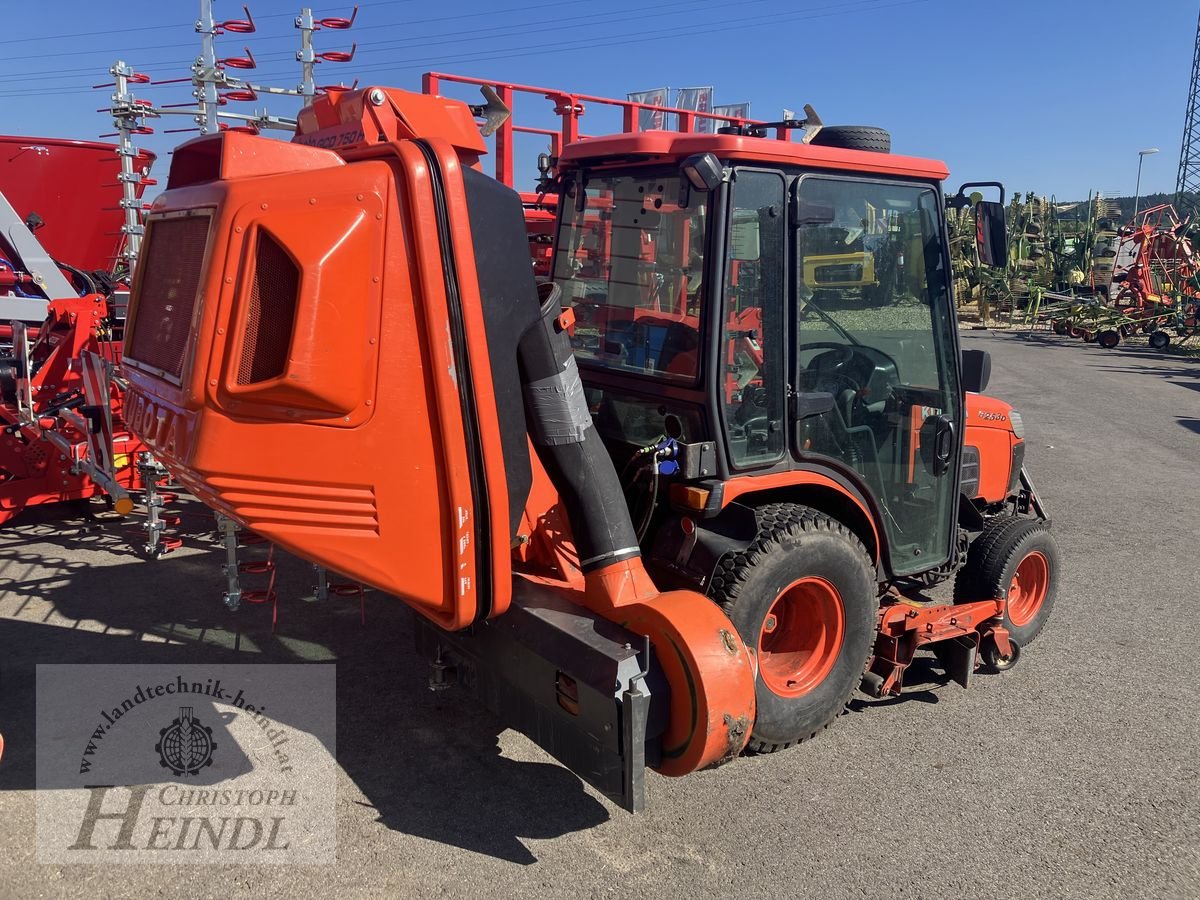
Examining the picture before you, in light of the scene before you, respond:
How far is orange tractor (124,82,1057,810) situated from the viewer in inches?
93.8

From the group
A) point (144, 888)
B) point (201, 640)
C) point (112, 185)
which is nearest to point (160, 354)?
point (144, 888)

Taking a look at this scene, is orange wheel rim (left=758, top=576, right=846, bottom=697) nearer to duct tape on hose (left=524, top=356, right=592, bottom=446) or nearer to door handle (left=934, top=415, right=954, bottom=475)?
door handle (left=934, top=415, right=954, bottom=475)

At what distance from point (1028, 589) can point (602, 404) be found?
8.68 ft

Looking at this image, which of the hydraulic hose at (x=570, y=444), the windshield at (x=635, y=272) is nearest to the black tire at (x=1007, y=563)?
the windshield at (x=635, y=272)

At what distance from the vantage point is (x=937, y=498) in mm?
4035

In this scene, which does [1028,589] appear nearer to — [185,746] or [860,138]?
[860,138]

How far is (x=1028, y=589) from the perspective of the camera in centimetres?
470

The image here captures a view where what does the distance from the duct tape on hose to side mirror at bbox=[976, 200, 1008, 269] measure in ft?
6.49

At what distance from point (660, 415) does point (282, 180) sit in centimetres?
160

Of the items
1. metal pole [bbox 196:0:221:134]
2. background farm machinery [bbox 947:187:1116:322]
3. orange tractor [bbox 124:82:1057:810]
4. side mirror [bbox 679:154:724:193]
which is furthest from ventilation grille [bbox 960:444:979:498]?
background farm machinery [bbox 947:187:1116:322]

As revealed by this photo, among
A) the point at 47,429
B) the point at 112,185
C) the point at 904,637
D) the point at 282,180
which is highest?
the point at 112,185

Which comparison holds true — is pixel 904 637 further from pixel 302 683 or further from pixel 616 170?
pixel 302 683

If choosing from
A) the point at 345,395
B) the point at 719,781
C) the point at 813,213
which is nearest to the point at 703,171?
the point at 813,213

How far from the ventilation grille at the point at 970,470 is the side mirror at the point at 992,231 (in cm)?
114
